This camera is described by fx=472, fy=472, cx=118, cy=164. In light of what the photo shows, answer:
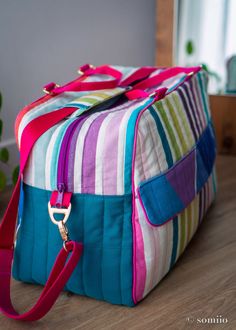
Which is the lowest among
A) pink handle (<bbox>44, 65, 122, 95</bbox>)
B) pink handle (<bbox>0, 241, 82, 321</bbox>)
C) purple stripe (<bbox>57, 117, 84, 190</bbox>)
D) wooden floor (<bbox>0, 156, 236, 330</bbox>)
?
wooden floor (<bbox>0, 156, 236, 330</bbox>)

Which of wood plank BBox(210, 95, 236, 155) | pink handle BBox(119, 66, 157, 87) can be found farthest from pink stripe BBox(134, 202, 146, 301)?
wood plank BBox(210, 95, 236, 155)

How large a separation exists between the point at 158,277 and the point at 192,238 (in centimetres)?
24

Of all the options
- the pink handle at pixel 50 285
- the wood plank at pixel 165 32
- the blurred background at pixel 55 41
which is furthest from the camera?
the wood plank at pixel 165 32

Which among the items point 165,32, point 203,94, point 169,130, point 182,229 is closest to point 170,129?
point 169,130

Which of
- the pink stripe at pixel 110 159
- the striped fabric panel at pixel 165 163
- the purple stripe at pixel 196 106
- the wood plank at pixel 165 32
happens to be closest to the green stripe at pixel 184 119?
the striped fabric panel at pixel 165 163

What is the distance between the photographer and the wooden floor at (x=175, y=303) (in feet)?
2.86

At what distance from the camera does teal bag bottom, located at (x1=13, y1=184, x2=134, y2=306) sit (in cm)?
87

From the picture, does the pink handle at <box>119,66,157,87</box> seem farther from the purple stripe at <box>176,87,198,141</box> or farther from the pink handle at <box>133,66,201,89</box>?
the purple stripe at <box>176,87,198,141</box>

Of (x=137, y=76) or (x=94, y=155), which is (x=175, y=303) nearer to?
(x=94, y=155)

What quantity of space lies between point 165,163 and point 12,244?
339 millimetres

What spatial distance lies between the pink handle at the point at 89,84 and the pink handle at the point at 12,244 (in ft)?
0.44

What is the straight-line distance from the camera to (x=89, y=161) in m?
0.86

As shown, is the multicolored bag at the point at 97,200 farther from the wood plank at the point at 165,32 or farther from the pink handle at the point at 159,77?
the wood plank at the point at 165,32

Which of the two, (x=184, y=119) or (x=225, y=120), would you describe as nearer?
(x=184, y=119)
